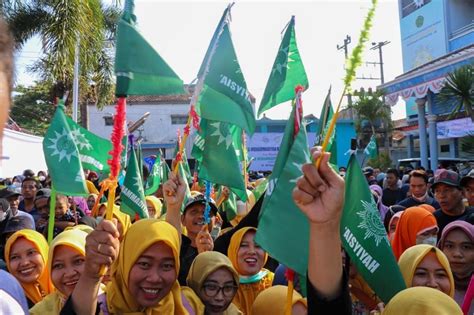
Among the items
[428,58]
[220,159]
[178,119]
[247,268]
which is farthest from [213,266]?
[178,119]

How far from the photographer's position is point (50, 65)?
10.5m

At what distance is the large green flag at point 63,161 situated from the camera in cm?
374

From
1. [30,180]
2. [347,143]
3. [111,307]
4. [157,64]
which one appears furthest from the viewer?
[347,143]

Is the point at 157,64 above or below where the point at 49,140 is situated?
above

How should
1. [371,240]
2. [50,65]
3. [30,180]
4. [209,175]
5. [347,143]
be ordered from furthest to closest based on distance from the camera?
1. [347,143]
2. [50,65]
3. [30,180]
4. [209,175]
5. [371,240]

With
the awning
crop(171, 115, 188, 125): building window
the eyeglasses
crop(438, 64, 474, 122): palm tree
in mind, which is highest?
crop(171, 115, 188, 125): building window

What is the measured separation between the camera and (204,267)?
2.78 m

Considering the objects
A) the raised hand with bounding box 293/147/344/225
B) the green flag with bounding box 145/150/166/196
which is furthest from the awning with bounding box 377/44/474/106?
the raised hand with bounding box 293/147/344/225

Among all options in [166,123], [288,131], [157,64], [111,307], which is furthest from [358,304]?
[166,123]

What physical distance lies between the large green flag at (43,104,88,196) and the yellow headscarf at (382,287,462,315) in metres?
2.46

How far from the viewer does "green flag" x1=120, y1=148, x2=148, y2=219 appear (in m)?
3.84

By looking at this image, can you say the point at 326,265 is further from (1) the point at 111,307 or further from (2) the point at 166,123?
(2) the point at 166,123

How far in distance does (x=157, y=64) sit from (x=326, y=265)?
137 cm

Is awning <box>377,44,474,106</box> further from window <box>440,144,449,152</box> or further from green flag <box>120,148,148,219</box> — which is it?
green flag <box>120,148,148,219</box>
